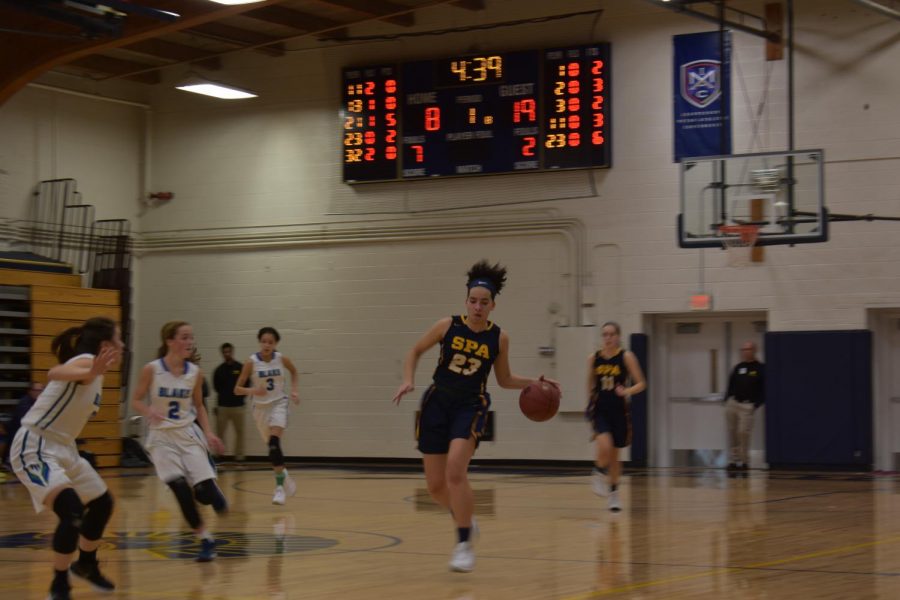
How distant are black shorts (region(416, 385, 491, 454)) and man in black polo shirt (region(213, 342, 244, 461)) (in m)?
12.5

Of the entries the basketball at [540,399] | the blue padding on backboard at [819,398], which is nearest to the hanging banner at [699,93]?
the blue padding on backboard at [819,398]

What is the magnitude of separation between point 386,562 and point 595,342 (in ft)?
35.1

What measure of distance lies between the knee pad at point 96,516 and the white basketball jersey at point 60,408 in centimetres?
40

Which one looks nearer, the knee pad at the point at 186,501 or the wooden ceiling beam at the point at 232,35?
the knee pad at the point at 186,501

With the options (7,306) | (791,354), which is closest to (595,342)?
(791,354)

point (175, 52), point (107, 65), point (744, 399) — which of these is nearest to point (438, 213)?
point (175, 52)

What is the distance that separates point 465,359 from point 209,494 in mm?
2007

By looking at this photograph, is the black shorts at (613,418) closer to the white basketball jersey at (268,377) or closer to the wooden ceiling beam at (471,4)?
the white basketball jersey at (268,377)

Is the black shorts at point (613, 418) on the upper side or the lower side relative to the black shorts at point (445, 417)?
lower

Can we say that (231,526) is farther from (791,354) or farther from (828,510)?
(791,354)

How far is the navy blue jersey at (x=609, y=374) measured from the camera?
1158 centimetres

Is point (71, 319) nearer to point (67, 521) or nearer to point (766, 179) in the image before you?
point (766, 179)

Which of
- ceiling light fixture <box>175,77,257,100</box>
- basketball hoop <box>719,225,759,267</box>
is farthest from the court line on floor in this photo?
ceiling light fixture <box>175,77,257,100</box>

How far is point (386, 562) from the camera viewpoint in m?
7.78
